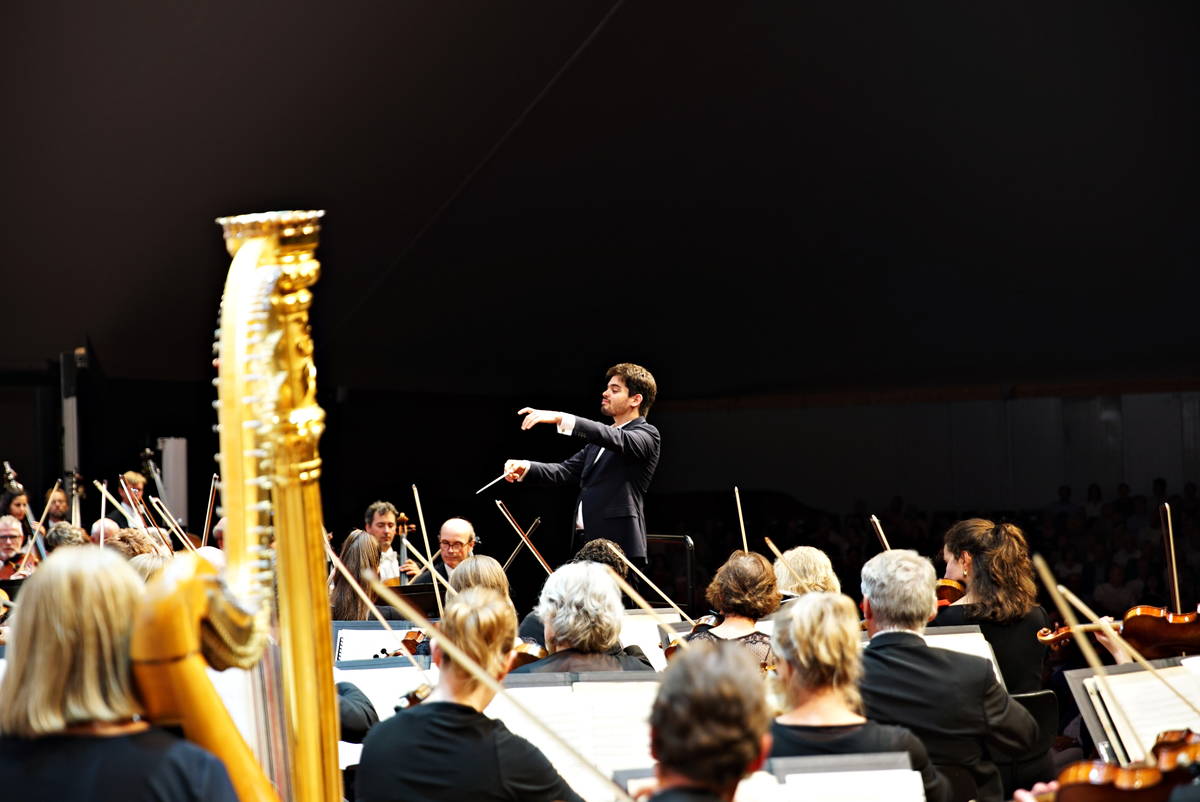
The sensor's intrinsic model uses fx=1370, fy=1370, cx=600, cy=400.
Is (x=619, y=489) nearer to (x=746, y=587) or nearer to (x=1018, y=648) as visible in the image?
(x=746, y=587)

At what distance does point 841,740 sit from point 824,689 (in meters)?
0.08

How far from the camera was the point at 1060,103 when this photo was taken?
7.45 metres

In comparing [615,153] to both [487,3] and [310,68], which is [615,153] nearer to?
[487,3]

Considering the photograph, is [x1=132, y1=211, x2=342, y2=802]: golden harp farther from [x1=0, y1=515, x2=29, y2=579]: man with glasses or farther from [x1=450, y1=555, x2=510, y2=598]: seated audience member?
[x1=0, y1=515, x2=29, y2=579]: man with glasses

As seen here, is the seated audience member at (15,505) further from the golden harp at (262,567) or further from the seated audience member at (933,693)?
the golden harp at (262,567)

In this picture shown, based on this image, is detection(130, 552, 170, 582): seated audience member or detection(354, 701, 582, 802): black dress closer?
detection(354, 701, 582, 802): black dress

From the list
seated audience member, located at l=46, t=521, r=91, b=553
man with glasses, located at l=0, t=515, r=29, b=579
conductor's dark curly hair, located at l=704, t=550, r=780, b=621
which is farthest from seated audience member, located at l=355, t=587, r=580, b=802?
man with glasses, located at l=0, t=515, r=29, b=579

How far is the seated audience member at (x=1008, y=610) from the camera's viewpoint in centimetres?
334

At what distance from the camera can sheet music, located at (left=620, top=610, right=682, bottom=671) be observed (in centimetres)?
353

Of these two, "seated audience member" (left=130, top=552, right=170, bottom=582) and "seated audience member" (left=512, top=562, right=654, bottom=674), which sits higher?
"seated audience member" (left=130, top=552, right=170, bottom=582)

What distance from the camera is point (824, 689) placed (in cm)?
213

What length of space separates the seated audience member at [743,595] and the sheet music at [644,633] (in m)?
0.32

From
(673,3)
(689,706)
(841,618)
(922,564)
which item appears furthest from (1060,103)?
(689,706)

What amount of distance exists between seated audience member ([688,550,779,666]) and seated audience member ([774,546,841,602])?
46 centimetres
